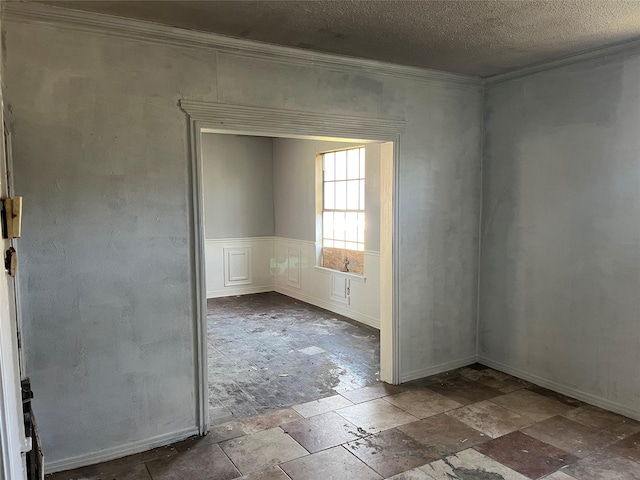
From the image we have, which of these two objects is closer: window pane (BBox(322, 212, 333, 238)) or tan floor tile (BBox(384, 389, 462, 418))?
tan floor tile (BBox(384, 389, 462, 418))

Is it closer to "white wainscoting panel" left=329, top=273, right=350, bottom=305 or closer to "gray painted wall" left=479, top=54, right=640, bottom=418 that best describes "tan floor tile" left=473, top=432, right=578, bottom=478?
"gray painted wall" left=479, top=54, right=640, bottom=418

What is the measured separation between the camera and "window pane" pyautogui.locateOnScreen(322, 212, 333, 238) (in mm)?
6855

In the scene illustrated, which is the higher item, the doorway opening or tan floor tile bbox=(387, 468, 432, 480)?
the doorway opening

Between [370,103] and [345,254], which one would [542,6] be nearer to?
[370,103]

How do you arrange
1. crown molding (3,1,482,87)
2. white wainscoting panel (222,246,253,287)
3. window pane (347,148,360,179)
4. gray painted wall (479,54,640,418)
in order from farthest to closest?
white wainscoting panel (222,246,253,287), window pane (347,148,360,179), gray painted wall (479,54,640,418), crown molding (3,1,482,87)

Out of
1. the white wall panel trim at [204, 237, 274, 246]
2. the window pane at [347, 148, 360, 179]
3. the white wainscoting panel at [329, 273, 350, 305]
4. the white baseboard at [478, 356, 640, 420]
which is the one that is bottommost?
the white baseboard at [478, 356, 640, 420]

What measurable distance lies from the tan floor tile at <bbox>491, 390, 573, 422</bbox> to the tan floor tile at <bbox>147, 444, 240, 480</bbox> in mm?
2073

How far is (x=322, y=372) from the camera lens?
14.1ft

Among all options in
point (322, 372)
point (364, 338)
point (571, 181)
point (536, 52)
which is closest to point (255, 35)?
point (536, 52)

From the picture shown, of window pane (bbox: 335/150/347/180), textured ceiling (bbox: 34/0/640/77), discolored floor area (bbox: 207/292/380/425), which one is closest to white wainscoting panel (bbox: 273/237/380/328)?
discolored floor area (bbox: 207/292/380/425)

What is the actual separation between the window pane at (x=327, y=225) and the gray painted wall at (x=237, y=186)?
1.42 meters

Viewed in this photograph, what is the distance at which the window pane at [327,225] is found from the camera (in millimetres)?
6855

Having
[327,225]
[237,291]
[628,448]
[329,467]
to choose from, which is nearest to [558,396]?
[628,448]

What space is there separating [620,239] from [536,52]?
57.4 inches
